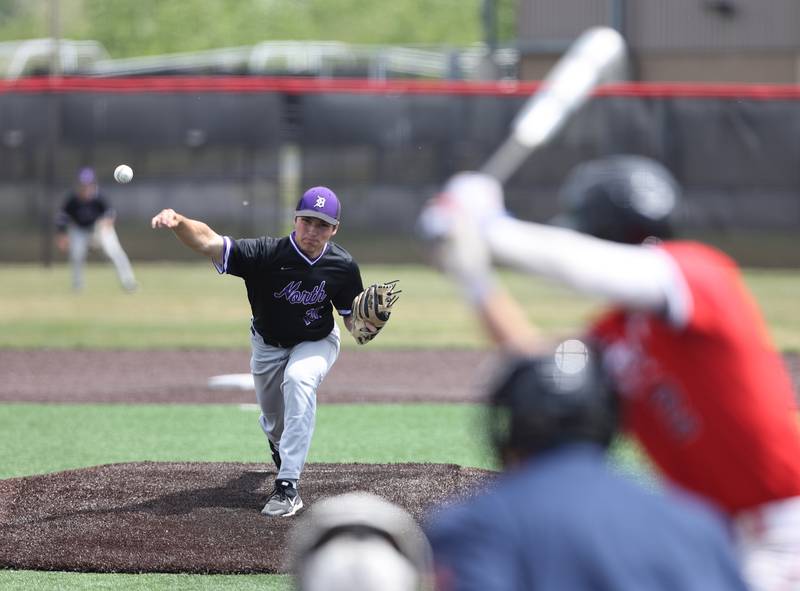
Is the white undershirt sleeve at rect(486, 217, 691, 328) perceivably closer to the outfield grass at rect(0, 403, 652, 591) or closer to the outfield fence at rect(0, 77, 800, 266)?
the outfield grass at rect(0, 403, 652, 591)

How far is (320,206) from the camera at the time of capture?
6898 mm

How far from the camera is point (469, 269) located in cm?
277

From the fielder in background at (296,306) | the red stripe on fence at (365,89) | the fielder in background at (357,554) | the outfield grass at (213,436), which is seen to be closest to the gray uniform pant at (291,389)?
the fielder in background at (296,306)

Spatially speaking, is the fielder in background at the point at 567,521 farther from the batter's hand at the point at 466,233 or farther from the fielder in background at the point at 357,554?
the batter's hand at the point at 466,233

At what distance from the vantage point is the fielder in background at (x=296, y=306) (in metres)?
6.77

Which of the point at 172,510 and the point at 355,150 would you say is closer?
the point at 172,510

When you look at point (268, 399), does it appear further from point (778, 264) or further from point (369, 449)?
point (778, 264)

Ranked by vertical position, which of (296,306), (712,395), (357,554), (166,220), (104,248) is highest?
(712,395)

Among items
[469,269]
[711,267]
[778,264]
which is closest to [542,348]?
[469,269]

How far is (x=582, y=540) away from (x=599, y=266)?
626 millimetres

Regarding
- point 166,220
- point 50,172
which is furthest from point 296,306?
point 50,172

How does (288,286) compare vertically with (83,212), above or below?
above

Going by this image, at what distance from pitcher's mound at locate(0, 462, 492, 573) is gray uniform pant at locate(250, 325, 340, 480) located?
30cm

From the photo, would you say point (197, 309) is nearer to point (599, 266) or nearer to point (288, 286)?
point (288, 286)
